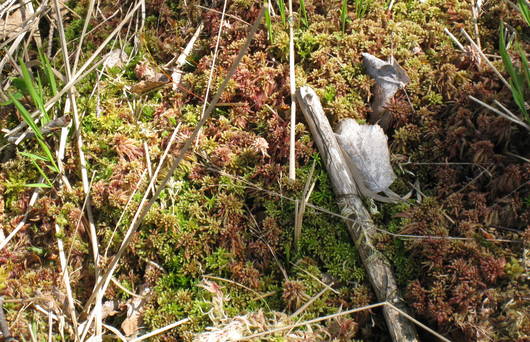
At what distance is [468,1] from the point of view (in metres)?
4.07

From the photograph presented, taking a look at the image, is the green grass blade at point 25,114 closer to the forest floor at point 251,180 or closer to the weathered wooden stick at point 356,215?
the forest floor at point 251,180

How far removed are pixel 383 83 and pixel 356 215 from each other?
43.3 inches

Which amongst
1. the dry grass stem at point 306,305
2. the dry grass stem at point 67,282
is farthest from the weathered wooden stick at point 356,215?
the dry grass stem at point 67,282

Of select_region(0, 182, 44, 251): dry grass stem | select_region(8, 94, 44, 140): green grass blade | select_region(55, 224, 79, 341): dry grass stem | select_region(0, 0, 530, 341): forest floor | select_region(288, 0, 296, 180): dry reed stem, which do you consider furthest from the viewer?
select_region(0, 182, 44, 251): dry grass stem

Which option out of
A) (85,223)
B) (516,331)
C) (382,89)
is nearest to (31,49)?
(85,223)

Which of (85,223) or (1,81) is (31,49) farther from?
(85,223)

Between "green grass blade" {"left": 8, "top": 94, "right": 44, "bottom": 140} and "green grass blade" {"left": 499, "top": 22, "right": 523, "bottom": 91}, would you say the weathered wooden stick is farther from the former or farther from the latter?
"green grass blade" {"left": 8, "top": 94, "right": 44, "bottom": 140}

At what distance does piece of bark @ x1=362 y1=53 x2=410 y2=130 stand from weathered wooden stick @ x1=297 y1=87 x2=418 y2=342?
45 centimetres

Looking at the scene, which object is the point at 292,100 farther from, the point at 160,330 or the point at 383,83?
the point at 160,330

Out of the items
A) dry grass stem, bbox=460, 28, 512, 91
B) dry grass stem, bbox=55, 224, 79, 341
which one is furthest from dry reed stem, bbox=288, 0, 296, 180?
dry grass stem, bbox=55, 224, 79, 341

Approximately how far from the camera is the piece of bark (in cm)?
358

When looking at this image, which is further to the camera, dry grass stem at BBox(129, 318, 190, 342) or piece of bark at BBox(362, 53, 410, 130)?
piece of bark at BBox(362, 53, 410, 130)

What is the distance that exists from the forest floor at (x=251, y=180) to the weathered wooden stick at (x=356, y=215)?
8cm

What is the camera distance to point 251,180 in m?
3.45
